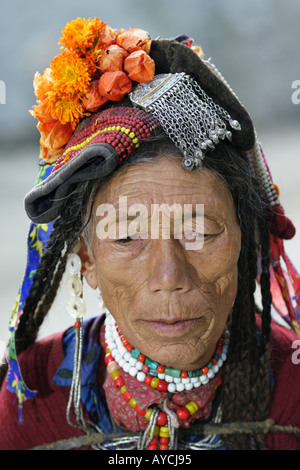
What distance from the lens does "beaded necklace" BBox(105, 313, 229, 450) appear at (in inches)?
84.4

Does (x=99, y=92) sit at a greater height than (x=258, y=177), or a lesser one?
greater

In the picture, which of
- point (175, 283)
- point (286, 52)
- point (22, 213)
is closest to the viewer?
point (175, 283)

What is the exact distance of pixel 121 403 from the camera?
2221 millimetres

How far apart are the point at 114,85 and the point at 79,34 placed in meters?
0.23

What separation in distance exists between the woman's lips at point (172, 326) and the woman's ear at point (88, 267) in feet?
1.10

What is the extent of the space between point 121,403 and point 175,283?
0.60m

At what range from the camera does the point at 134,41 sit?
6.82 ft

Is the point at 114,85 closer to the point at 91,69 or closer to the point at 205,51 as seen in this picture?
the point at 91,69

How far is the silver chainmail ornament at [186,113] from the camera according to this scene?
196 centimetres

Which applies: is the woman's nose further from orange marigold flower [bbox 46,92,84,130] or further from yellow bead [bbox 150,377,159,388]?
orange marigold flower [bbox 46,92,84,130]

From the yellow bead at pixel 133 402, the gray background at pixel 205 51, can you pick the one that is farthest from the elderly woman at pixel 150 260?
the gray background at pixel 205 51

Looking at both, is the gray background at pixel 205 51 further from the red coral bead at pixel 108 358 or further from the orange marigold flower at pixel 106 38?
the orange marigold flower at pixel 106 38

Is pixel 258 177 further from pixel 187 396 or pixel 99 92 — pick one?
pixel 187 396

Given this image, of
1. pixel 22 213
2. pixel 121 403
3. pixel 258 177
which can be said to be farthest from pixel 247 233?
pixel 22 213
